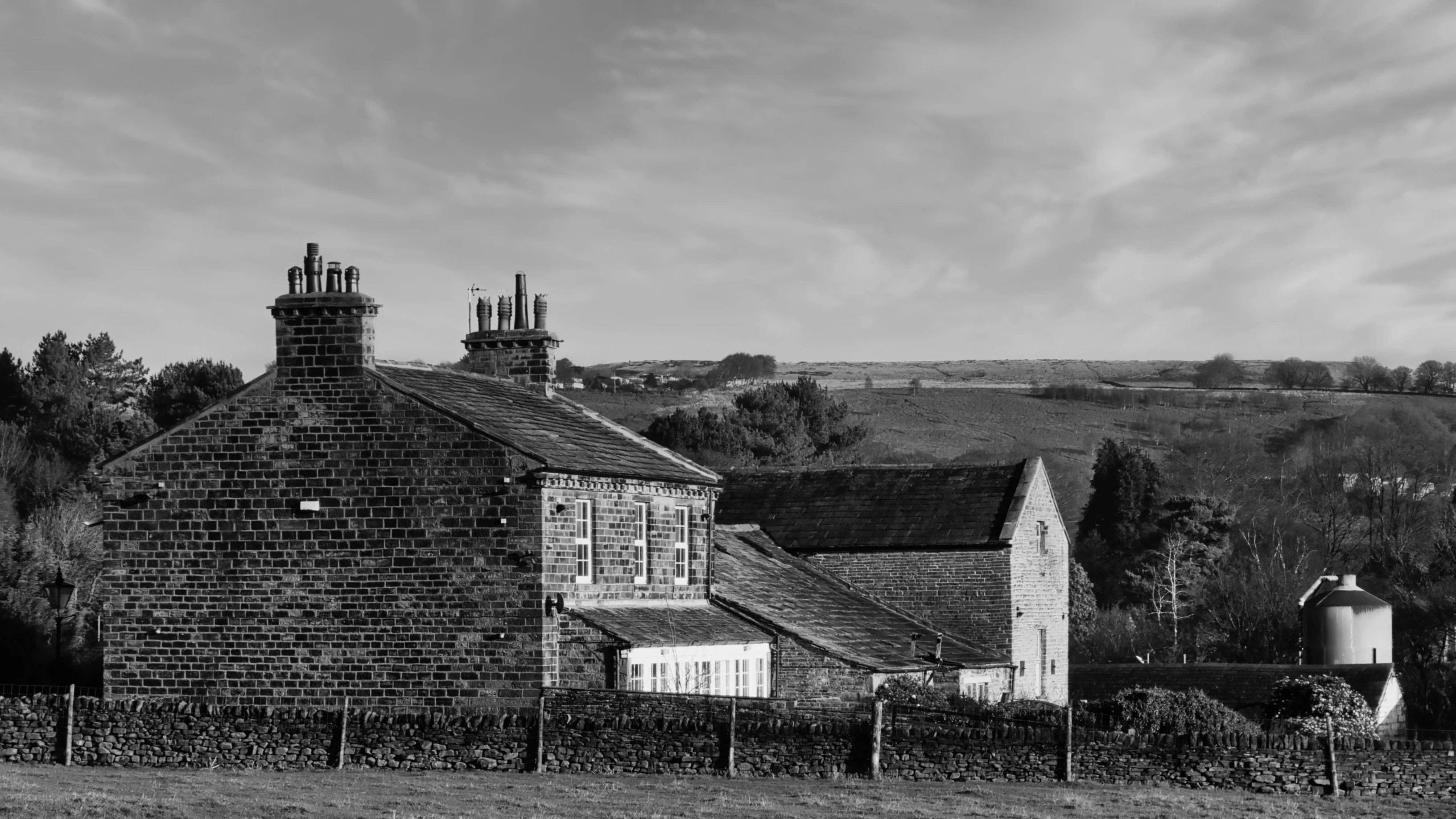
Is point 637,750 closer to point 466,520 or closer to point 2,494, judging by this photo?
point 466,520

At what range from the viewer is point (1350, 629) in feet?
238

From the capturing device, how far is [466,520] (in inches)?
1283

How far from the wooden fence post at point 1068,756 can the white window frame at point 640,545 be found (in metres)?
9.71

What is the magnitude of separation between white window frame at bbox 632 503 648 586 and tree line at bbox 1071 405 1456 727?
43.3 metres

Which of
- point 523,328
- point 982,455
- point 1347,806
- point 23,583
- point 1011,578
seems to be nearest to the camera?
point 1347,806

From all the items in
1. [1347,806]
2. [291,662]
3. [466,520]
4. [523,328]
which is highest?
[523,328]

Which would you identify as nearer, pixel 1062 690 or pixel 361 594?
pixel 361 594

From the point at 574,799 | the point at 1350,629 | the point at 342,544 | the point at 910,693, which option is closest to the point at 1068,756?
the point at 574,799

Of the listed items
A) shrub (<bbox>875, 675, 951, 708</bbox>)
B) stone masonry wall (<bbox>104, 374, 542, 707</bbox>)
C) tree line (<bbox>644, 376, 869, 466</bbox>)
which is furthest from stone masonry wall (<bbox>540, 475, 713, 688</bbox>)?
tree line (<bbox>644, 376, 869, 466</bbox>)

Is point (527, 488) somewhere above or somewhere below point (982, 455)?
below

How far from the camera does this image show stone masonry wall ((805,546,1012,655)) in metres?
48.8

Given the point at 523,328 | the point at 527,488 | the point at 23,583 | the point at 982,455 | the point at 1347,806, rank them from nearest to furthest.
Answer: the point at 1347,806 → the point at 527,488 → the point at 523,328 → the point at 23,583 → the point at 982,455

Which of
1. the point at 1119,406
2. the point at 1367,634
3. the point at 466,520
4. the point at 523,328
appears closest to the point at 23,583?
the point at 523,328

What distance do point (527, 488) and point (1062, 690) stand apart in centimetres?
2556
